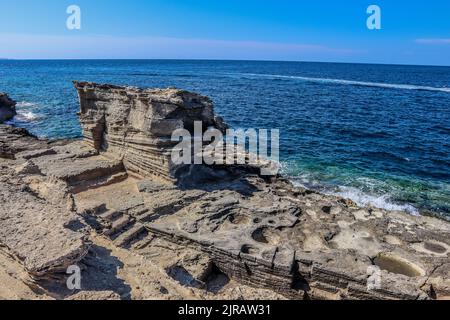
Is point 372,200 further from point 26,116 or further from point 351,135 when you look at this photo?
point 26,116

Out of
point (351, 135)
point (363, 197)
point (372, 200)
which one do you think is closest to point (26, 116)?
point (351, 135)

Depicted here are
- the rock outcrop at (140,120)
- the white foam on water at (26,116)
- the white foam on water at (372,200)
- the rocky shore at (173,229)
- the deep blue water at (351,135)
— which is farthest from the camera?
the white foam on water at (26,116)

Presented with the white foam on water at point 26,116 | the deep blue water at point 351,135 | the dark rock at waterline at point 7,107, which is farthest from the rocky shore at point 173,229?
the dark rock at waterline at point 7,107

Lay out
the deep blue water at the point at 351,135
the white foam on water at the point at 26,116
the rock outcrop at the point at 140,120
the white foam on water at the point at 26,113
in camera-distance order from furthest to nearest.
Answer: the white foam on water at the point at 26,113 < the white foam on water at the point at 26,116 < the deep blue water at the point at 351,135 < the rock outcrop at the point at 140,120

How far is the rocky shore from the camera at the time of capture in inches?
332

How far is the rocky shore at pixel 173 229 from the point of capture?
845 centimetres

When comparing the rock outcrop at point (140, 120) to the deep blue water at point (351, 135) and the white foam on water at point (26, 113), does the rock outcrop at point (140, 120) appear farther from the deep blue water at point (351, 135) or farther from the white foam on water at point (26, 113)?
the white foam on water at point (26, 113)

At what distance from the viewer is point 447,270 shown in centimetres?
1127

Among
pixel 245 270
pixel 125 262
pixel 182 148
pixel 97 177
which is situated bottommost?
pixel 245 270

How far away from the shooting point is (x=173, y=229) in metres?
12.8
